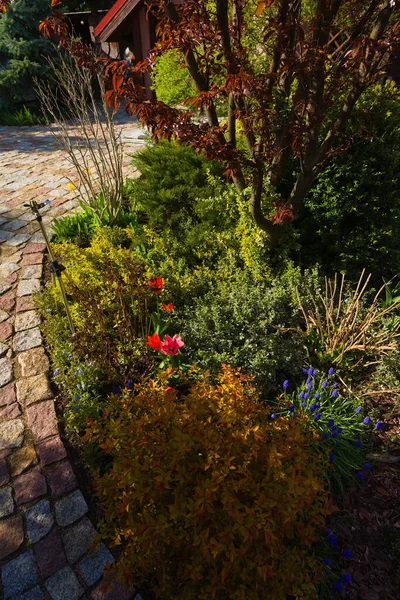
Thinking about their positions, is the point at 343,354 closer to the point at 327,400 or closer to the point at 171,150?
the point at 327,400

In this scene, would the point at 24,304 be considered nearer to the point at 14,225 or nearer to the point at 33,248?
the point at 33,248

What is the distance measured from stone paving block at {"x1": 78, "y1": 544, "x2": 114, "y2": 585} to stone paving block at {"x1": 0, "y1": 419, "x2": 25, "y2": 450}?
947 millimetres

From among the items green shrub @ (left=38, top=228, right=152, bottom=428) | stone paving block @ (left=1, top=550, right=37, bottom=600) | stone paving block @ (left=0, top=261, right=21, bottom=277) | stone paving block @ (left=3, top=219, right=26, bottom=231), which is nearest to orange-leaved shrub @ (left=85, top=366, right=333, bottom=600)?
stone paving block @ (left=1, top=550, right=37, bottom=600)

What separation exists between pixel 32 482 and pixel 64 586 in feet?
2.15

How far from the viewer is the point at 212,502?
171 centimetres

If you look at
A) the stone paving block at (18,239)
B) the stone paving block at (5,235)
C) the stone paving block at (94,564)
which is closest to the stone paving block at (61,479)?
the stone paving block at (94,564)

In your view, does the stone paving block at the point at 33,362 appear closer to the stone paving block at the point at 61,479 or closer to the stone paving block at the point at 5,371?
the stone paving block at the point at 5,371

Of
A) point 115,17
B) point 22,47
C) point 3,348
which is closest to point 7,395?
point 3,348

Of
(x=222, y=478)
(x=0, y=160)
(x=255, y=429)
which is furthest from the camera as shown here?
(x=0, y=160)

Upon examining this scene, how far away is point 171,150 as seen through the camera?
15.1ft

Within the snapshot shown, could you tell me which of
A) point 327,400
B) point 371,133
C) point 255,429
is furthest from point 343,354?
point 371,133

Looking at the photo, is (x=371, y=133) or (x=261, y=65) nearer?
Answer: (x=371, y=133)

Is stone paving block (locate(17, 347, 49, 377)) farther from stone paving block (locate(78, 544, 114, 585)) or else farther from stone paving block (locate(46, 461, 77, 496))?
stone paving block (locate(78, 544, 114, 585))

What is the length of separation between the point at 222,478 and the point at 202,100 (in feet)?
7.08
